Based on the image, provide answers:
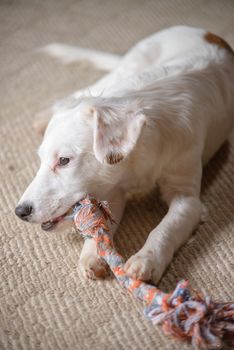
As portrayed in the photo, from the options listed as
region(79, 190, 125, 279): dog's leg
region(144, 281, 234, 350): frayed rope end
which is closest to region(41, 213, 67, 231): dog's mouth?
region(79, 190, 125, 279): dog's leg

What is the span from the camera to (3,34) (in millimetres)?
2971

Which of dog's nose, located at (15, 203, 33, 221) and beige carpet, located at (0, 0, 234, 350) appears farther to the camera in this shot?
dog's nose, located at (15, 203, 33, 221)

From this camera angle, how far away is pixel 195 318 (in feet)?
3.93

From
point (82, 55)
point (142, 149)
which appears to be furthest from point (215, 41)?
point (142, 149)

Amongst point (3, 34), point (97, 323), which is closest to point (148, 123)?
point (97, 323)

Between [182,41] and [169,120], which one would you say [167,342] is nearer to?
[169,120]

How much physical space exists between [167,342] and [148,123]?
2.13ft

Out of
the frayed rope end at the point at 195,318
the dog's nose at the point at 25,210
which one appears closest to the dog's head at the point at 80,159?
the dog's nose at the point at 25,210

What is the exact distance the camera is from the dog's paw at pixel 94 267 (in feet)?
4.82

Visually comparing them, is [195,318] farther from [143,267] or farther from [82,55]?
[82,55]

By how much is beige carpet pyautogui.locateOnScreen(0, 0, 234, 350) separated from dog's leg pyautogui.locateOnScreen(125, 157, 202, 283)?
0.05 metres

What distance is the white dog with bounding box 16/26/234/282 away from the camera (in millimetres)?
1462

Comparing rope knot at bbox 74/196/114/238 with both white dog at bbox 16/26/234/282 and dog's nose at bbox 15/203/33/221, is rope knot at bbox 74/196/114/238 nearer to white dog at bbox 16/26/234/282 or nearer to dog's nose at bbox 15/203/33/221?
white dog at bbox 16/26/234/282

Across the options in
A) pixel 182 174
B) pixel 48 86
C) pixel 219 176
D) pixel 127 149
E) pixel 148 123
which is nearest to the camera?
pixel 127 149
